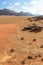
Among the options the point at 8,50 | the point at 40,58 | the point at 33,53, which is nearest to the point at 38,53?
the point at 33,53

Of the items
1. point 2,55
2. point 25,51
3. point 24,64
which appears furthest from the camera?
point 25,51

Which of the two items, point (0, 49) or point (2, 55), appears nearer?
point (2, 55)

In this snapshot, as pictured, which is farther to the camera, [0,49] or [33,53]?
[0,49]

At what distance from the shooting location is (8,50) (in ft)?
44.9

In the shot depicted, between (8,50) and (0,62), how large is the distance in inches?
114

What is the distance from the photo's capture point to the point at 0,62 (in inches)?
427

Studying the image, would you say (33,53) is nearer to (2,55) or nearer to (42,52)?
(42,52)

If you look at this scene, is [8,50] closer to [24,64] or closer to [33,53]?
[33,53]

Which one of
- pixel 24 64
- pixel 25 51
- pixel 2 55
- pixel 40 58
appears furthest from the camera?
pixel 25 51

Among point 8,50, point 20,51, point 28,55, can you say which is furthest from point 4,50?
point 28,55

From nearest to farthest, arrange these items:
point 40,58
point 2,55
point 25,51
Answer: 1. point 40,58
2. point 2,55
3. point 25,51

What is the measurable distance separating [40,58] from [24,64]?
59.9 inches

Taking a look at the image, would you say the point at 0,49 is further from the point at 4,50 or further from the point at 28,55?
the point at 28,55

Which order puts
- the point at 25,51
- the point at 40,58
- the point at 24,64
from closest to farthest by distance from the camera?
the point at 24,64 < the point at 40,58 < the point at 25,51
